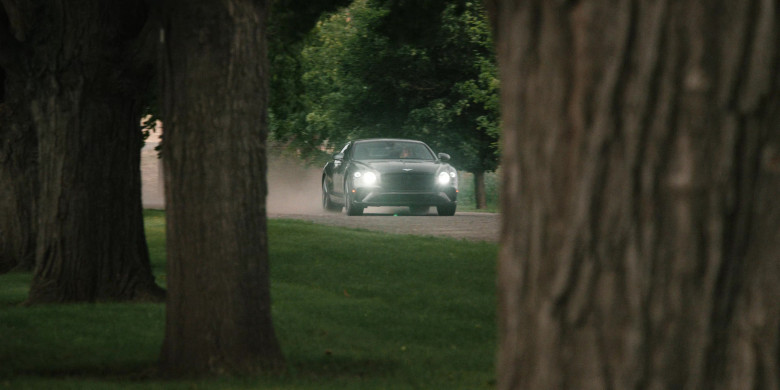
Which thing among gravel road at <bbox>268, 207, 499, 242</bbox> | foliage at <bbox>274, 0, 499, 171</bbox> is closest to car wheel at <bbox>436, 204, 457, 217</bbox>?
gravel road at <bbox>268, 207, 499, 242</bbox>

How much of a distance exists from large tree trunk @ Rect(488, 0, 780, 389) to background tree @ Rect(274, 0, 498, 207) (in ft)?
97.8

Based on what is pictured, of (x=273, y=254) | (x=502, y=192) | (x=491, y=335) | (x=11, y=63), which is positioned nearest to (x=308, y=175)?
(x=273, y=254)

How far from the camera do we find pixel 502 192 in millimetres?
2787

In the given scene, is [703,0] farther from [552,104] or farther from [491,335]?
[491,335]

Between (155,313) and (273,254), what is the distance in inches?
237

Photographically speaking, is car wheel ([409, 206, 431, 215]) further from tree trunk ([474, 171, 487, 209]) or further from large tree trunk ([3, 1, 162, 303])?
large tree trunk ([3, 1, 162, 303])

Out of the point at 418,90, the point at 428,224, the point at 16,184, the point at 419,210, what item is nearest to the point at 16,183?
the point at 16,184

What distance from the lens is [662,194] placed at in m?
2.48

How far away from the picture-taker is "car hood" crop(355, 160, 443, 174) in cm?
2275

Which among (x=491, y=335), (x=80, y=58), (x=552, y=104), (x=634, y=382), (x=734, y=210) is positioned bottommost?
(x=491, y=335)

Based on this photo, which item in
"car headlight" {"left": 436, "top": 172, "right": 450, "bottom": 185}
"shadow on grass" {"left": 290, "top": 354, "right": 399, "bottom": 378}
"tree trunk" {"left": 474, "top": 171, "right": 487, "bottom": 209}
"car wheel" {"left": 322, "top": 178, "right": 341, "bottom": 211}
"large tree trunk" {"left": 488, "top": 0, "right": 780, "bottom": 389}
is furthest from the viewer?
"tree trunk" {"left": 474, "top": 171, "right": 487, "bottom": 209}

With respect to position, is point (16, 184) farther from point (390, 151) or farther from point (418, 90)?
point (418, 90)

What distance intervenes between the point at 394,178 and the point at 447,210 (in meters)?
1.81

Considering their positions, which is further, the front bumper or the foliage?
the foliage
